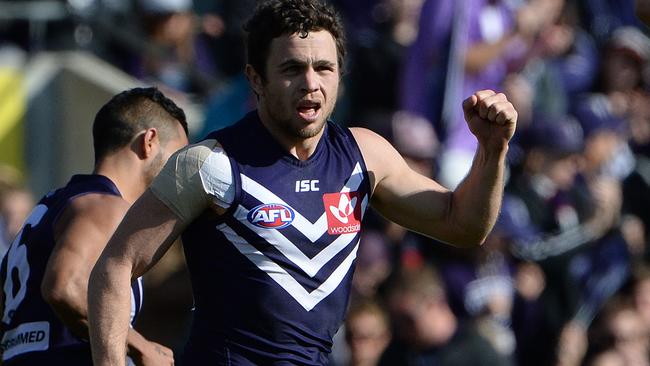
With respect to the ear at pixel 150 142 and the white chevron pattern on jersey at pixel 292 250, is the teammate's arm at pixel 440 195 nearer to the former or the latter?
the white chevron pattern on jersey at pixel 292 250

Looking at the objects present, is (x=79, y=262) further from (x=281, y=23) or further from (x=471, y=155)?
(x=471, y=155)

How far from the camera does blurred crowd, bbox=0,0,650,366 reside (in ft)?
31.9

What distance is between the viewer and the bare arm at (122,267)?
5375 mm

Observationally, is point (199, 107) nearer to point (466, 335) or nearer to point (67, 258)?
point (466, 335)

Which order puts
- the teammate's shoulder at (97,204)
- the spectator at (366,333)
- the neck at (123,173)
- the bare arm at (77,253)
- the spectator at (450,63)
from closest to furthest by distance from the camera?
the bare arm at (77,253) → the teammate's shoulder at (97,204) → the neck at (123,173) → the spectator at (366,333) → the spectator at (450,63)

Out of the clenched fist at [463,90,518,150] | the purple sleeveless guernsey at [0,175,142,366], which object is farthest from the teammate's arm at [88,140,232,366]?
the clenched fist at [463,90,518,150]

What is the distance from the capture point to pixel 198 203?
5.46m

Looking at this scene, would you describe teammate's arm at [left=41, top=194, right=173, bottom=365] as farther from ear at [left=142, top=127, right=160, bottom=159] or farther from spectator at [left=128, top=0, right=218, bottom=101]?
spectator at [left=128, top=0, right=218, bottom=101]

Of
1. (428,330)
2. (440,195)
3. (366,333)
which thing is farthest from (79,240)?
(366,333)

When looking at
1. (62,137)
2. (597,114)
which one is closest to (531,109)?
(597,114)

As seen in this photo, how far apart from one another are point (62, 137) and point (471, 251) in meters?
3.75

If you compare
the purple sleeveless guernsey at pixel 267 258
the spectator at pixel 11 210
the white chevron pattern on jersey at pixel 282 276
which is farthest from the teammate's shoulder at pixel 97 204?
the spectator at pixel 11 210

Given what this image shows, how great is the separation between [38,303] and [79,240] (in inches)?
17.2

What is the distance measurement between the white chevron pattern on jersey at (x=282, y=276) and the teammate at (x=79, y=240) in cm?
76
